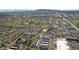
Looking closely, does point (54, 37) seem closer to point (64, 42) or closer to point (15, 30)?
point (64, 42)

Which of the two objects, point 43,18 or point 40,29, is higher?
point 43,18

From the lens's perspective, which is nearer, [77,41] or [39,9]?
[77,41]

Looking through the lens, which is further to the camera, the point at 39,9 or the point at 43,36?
the point at 39,9
